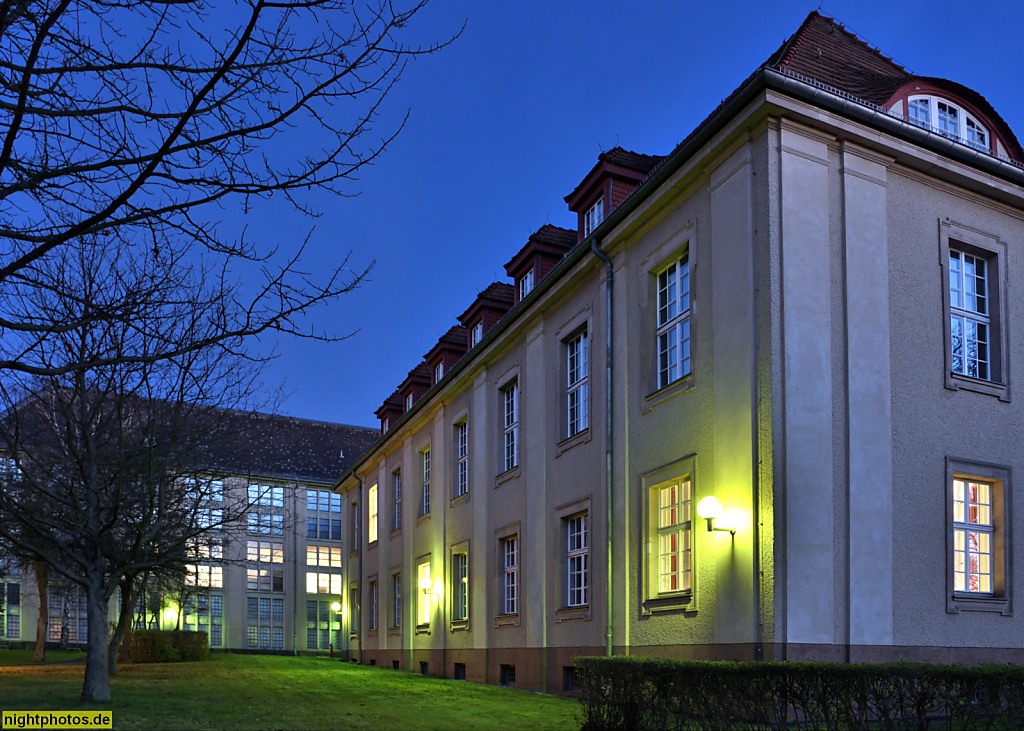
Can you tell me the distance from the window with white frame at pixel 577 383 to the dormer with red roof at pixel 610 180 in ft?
7.66

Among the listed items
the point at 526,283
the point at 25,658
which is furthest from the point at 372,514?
the point at 526,283

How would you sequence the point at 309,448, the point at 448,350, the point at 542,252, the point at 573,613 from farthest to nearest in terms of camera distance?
the point at 309,448 → the point at 448,350 → the point at 542,252 → the point at 573,613

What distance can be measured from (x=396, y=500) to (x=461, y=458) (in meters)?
8.65

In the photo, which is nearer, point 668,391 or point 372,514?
point 668,391

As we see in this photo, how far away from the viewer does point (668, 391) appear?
15.4m

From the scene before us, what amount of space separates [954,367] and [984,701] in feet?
21.6

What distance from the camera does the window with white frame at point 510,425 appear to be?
23066 mm

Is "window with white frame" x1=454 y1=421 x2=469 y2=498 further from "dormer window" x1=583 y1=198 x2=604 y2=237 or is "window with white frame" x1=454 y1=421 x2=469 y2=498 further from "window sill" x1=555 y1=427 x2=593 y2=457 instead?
"dormer window" x1=583 y1=198 x2=604 y2=237

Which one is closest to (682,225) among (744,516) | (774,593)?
(744,516)

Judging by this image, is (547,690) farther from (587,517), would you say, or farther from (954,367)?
(954,367)

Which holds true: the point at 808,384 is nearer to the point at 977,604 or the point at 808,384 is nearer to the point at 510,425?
the point at 977,604

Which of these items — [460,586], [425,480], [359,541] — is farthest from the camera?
[359,541]

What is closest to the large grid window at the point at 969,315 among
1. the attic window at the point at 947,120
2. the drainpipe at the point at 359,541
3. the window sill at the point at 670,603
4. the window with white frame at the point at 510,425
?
the attic window at the point at 947,120

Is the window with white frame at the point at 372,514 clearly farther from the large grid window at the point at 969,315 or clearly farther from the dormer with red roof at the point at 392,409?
the large grid window at the point at 969,315
